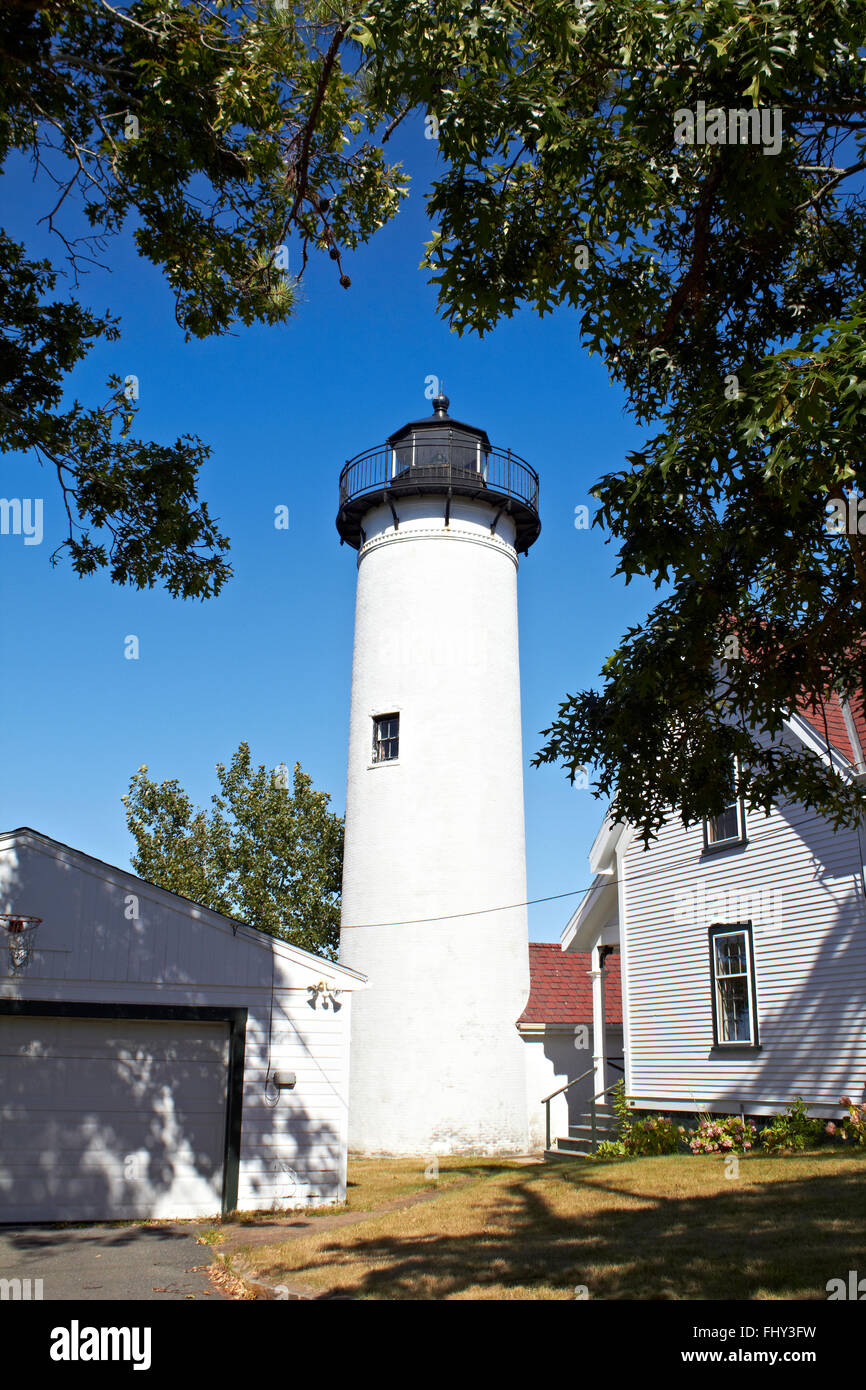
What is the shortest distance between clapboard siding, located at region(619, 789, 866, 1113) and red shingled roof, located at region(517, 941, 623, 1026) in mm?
2771

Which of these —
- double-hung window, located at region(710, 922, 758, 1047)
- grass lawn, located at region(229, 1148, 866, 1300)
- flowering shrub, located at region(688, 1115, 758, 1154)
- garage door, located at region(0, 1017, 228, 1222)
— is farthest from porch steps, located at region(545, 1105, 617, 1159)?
garage door, located at region(0, 1017, 228, 1222)

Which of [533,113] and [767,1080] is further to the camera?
[767,1080]

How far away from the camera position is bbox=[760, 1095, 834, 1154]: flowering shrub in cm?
1489

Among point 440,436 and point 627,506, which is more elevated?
point 440,436

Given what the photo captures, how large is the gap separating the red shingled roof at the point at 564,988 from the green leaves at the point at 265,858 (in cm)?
1144

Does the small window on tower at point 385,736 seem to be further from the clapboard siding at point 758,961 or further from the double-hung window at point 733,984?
the double-hung window at point 733,984

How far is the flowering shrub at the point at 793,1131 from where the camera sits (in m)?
14.9

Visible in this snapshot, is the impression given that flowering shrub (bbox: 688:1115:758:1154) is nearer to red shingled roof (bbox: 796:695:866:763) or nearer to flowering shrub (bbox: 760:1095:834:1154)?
flowering shrub (bbox: 760:1095:834:1154)

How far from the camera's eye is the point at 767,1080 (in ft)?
53.2

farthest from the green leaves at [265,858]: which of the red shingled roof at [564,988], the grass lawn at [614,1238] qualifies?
the grass lawn at [614,1238]

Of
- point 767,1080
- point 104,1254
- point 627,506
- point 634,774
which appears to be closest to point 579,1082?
point 767,1080

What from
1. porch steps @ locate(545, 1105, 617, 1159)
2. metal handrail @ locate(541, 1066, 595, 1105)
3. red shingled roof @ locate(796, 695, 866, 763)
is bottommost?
porch steps @ locate(545, 1105, 617, 1159)
